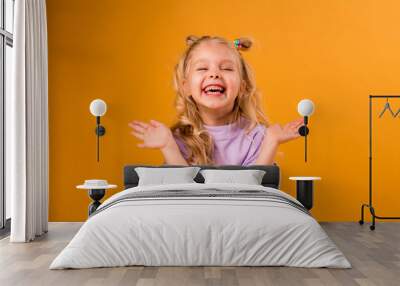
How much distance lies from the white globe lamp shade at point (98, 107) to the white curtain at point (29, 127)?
0.69 meters

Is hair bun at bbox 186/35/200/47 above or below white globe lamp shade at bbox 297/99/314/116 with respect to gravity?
above

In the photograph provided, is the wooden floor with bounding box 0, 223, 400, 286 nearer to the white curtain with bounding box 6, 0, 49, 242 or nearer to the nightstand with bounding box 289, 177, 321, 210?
the white curtain with bounding box 6, 0, 49, 242

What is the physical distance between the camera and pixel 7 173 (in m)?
6.29

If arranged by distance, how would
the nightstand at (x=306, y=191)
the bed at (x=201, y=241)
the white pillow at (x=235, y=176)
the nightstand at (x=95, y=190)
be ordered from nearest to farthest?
the bed at (x=201, y=241) < the white pillow at (x=235, y=176) < the nightstand at (x=95, y=190) < the nightstand at (x=306, y=191)

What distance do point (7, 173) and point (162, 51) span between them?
2434mm

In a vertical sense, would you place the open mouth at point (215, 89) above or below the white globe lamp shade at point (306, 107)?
above

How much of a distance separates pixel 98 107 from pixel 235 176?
77.1 inches

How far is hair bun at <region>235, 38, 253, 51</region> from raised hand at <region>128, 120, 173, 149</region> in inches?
55.4

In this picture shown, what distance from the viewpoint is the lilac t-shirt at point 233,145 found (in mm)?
6809

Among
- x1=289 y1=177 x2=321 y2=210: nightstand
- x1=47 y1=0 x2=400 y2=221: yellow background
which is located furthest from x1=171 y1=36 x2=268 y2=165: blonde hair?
x1=289 y1=177 x2=321 y2=210: nightstand

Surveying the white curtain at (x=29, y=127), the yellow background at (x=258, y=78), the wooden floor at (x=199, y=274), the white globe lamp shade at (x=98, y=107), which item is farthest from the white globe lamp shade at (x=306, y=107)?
the white curtain at (x=29, y=127)

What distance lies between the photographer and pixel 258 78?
6.96m

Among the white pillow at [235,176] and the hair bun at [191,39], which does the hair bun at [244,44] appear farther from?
the white pillow at [235,176]

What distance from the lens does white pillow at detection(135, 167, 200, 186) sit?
→ 615 centimetres
